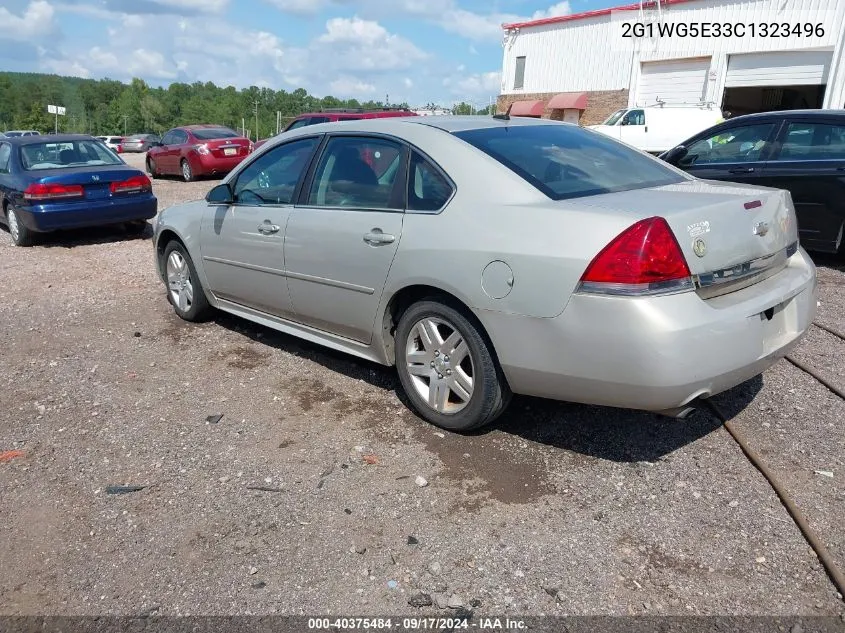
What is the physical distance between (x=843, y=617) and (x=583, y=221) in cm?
174

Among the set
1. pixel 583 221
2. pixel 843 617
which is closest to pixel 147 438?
pixel 583 221

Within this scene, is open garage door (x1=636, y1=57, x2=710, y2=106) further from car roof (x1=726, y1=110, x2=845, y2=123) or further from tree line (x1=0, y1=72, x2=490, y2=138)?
tree line (x1=0, y1=72, x2=490, y2=138)

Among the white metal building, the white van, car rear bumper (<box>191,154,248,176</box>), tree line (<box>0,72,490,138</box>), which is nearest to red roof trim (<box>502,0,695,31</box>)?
the white metal building

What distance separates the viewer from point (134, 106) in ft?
360

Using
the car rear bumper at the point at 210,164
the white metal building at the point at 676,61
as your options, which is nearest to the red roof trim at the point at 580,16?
the white metal building at the point at 676,61

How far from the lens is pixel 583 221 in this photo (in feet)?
9.58

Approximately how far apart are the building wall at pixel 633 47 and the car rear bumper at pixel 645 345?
24190mm

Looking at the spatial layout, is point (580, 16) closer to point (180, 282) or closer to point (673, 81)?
point (673, 81)

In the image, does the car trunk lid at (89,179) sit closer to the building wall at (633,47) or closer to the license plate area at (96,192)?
the license plate area at (96,192)

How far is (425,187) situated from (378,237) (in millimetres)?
380

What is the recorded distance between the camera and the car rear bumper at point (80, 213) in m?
8.75

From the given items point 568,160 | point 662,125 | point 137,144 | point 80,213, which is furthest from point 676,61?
point 137,144

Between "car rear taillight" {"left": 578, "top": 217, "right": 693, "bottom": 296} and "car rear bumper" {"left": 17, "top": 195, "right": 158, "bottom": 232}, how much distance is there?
8.09 meters

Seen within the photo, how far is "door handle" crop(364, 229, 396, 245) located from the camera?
12.0 feet
